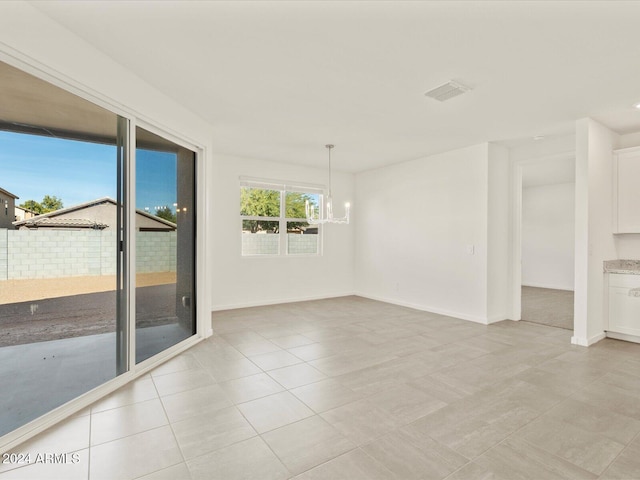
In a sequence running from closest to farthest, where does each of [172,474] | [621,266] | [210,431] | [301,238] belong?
[172,474] < [210,431] < [621,266] < [301,238]

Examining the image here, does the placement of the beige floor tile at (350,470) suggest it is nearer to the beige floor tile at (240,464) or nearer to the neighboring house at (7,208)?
the beige floor tile at (240,464)

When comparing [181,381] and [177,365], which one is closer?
[181,381]

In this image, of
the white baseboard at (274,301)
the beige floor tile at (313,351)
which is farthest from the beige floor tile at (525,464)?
the white baseboard at (274,301)

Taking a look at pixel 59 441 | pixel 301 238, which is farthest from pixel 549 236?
pixel 59 441

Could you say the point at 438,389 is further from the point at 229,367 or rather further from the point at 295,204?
the point at 295,204

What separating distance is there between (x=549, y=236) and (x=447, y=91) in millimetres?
7232

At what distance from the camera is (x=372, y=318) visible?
518 cm

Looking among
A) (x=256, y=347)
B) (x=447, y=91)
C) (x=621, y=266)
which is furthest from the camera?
(x=621, y=266)

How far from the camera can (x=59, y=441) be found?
2.03m

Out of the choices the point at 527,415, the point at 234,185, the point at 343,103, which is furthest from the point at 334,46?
the point at 234,185

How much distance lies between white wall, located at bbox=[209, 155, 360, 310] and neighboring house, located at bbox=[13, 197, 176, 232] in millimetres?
2673

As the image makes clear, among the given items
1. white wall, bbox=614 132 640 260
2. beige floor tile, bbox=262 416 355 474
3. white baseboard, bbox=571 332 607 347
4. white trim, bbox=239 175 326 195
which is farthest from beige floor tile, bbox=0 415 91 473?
white wall, bbox=614 132 640 260

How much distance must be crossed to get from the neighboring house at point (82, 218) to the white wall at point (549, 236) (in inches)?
365

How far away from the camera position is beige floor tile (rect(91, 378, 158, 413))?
246cm
